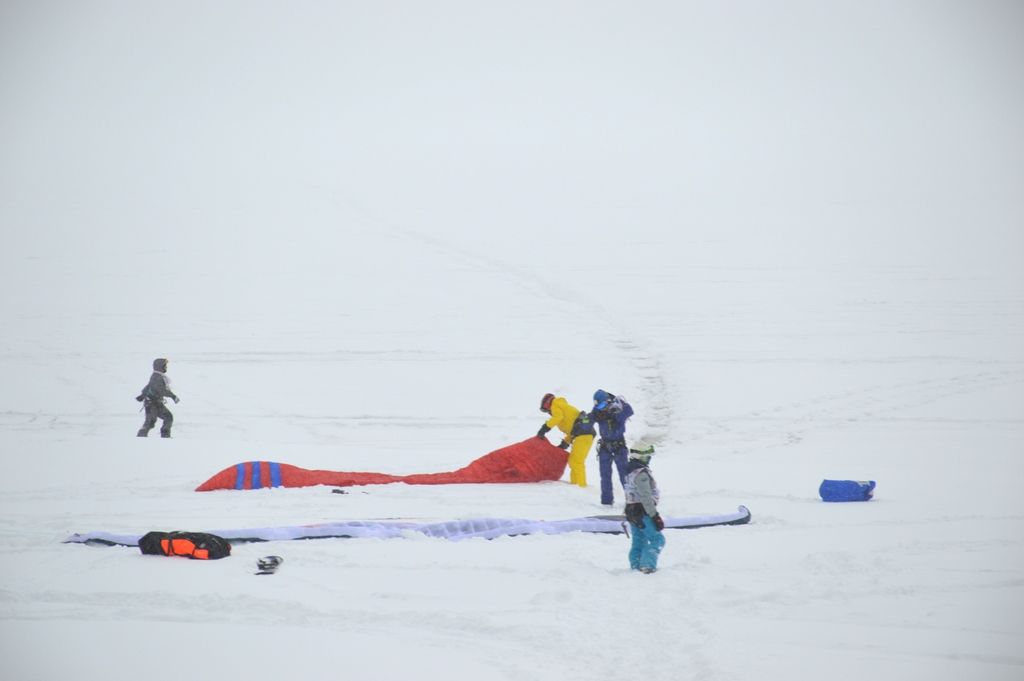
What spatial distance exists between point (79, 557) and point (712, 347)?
44.4ft

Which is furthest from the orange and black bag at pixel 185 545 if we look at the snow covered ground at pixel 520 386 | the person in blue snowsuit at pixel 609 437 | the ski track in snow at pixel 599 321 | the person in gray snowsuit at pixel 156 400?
the ski track in snow at pixel 599 321

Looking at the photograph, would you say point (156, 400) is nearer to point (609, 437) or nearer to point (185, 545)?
point (185, 545)

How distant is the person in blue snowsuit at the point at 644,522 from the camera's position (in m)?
6.84

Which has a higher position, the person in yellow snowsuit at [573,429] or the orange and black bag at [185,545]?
the person in yellow snowsuit at [573,429]

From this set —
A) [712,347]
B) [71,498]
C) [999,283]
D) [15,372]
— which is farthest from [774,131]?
[71,498]

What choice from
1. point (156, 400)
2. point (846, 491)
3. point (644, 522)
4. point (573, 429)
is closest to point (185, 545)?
point (644, 522)

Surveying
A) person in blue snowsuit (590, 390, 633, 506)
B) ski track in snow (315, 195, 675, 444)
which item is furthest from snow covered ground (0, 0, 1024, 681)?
person in blue snowsuit (590, 390, 633, 506)

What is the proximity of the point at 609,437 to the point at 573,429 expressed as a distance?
0.67m

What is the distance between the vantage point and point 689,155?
4309 cm

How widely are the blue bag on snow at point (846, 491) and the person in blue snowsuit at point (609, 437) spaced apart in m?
1.90

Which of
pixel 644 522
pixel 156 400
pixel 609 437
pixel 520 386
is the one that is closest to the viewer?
pixel 644 522

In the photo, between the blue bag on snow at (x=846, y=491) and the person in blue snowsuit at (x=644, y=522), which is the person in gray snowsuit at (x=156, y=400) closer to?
the person in blue snowsuit at (x=644, y=522)

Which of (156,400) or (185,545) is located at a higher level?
(156,400)

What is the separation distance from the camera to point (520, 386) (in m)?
16.3
